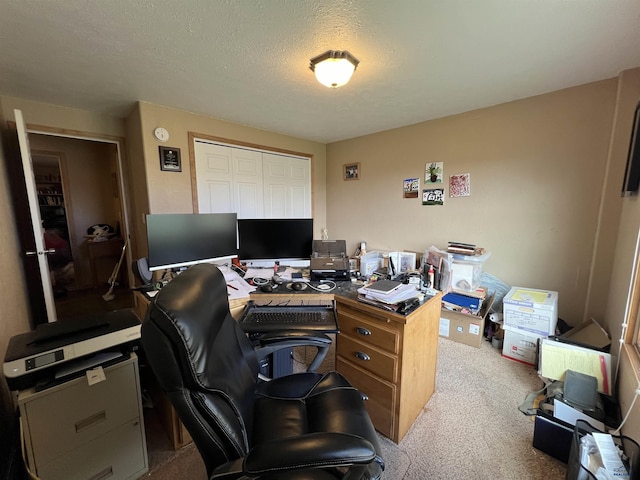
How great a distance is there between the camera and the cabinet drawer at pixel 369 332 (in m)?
1.41

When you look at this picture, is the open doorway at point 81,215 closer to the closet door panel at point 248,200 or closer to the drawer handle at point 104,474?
the closet door panel at point 248,200

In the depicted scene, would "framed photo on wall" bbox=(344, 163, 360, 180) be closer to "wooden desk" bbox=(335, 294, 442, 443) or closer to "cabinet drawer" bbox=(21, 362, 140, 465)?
"wooden desk" bbox=(335, 294, 442, 443)

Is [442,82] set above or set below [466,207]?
above

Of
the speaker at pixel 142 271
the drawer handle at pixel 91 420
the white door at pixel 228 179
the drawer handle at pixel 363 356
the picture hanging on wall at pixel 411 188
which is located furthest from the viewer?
the picture hanging on wall at pixel 411 188

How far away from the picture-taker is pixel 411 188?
323cm

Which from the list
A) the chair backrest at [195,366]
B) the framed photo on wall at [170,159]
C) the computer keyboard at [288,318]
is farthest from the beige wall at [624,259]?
the framed photo on wall at [170,159]

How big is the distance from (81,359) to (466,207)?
131 inches

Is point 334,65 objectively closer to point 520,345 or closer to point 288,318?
point 288,318

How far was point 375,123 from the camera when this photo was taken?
3.12 metres

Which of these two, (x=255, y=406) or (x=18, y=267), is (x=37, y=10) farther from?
(x=255, y=406)

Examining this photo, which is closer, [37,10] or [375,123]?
[37,10]

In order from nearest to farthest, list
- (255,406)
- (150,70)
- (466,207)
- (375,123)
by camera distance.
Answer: (255,406) < (150,70) < (466,207) < (375,123)

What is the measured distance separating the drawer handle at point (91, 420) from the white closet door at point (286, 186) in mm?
2635

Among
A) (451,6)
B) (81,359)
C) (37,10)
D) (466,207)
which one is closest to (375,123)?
(466,207)
